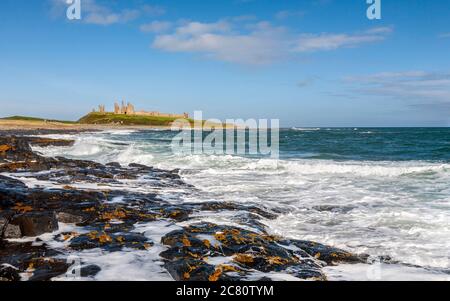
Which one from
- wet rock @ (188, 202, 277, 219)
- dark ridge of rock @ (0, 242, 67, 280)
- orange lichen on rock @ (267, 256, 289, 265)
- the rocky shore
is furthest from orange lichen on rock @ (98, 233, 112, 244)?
wet rock @ (188, 202, 277, 219)

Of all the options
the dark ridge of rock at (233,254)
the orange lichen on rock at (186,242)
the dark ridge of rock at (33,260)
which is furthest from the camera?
the orange lichen on rock at (186,242)

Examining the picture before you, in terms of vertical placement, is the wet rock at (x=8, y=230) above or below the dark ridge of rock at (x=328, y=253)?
above

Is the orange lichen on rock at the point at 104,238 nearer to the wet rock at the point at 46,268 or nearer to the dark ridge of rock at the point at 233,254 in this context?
the dark ridge of rock at the point at 233,254

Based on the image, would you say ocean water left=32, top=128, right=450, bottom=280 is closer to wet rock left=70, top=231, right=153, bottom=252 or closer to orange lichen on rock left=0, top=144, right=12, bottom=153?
wet rock left=70, top=231, right=153, bottom=252

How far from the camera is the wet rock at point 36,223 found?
7605mm

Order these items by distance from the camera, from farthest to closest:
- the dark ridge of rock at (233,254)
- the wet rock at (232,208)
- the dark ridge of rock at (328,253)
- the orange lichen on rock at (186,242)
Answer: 1. the wet rock at (232,208)
2. the orange lichen on rock at (186,242)
3. the dark ridge of rock at (328,253)
4. the dark ridge of rock at (233,254)

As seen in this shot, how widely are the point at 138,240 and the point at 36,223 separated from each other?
2.08m

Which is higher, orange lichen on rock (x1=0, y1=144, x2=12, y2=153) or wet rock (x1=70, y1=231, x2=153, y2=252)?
orange lichen on rock (x1=0, y1=144, x2=12, y2=153)

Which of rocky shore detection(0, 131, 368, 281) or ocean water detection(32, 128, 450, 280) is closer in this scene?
rocky shore detection(0, 131, 368, 281)

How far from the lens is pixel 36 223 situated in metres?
7.79

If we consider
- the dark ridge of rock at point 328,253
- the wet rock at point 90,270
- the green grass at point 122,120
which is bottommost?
the dark ridge of rock at point 328,253

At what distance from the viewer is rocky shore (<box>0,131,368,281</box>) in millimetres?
6242

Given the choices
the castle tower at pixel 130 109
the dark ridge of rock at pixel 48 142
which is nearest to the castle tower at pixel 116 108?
the castle tower at pixel 130 109
